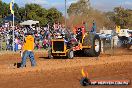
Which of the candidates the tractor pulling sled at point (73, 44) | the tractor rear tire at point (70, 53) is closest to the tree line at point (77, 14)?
the tractor pulling sled at point (73, 44)

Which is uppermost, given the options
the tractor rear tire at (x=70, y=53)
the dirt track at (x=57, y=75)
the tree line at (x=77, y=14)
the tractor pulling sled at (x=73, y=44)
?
the tree line at (x=77, y=14)

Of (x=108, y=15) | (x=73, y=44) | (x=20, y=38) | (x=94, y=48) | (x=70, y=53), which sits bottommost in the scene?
(x=70, y=53)

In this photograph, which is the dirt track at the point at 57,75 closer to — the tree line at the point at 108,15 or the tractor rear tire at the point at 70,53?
the tractor rear tire at the point at 70,53

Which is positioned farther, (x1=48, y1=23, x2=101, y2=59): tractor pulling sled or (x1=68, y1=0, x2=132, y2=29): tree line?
(x1=68, y1=0, x2=132, y2=29): tree line

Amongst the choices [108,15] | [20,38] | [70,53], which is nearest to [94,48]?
[70,53]

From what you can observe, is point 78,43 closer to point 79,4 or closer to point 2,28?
point 2,28

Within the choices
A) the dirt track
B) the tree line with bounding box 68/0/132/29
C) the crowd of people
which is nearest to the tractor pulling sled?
the dirt track

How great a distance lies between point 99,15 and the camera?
59.0 meters

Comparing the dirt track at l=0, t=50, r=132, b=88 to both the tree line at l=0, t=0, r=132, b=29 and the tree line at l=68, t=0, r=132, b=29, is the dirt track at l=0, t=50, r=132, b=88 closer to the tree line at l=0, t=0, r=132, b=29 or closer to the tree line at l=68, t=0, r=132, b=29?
the tree line at l=0, t=0, r=132, b=29

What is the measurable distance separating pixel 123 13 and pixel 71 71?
49.1 metres

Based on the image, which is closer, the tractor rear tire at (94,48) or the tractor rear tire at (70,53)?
the tractor rear tire at (70,53)

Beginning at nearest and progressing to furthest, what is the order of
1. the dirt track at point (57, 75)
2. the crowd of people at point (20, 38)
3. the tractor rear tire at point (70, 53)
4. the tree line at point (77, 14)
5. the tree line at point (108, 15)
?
1. the dirt track at point (57, 75)
2. the tractor rear tire at point (70, 53)
3. the crowd of people at point (20, 38)
4. the tree line at point (77, 14)
5. the tree line at point (108, 15)

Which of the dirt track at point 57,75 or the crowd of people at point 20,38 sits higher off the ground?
the crowd of people at point 20,38

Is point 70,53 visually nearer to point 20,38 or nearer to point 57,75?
point 57,75
